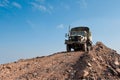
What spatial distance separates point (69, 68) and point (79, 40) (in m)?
6.63

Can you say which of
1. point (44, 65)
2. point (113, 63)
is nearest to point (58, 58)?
point (44, 65)

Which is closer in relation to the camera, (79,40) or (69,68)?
(69,68)

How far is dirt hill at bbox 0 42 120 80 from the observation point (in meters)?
18.9

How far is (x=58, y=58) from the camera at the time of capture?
22750mm

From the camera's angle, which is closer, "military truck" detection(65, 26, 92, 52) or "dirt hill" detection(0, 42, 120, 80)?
"dirt hill" detection(0, 42, 120, 80)

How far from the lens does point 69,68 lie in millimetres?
20094

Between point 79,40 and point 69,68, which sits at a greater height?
point 79,40

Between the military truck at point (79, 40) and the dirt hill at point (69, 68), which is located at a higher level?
the military truck at point (79, 40)

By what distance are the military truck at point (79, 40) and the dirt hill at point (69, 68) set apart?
3.10 meters

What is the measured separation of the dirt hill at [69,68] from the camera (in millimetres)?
18922

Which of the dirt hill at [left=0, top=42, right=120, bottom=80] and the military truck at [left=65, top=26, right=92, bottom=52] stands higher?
the military truck at [left=65, top=26, right=92, bottom=52]

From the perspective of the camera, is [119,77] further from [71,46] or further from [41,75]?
[71,46]

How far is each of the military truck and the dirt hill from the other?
310 cm

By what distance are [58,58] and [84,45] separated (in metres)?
4.41
